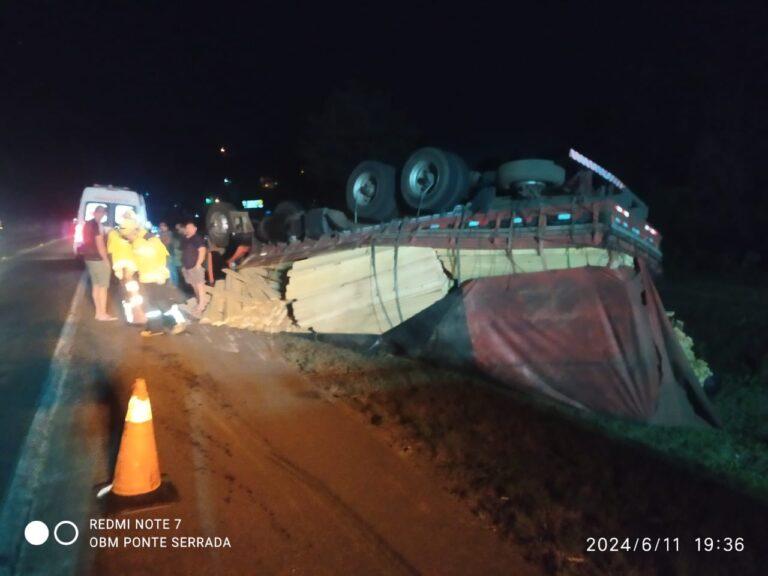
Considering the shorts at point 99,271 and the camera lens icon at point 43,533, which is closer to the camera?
the camera lens icon at point 43,533

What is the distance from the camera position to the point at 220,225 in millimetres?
15820

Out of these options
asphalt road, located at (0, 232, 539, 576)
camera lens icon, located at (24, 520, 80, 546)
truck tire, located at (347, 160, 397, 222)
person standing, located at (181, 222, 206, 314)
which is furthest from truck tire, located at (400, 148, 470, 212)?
camera lens icon, located at (24, 520, 80, 546)

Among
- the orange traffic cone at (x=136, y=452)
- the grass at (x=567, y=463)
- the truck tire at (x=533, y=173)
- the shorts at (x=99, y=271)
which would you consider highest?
the truck tire at (x=533, y=173)

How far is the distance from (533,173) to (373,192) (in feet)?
10.6

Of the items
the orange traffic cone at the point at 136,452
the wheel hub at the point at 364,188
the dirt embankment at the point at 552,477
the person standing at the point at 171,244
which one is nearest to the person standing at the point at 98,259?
the person standing at the point at 171,244

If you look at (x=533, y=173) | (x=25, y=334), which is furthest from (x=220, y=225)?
(x=533, y=173)

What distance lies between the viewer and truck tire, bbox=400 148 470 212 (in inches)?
382

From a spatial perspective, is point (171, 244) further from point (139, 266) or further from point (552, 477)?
point (552, 477)

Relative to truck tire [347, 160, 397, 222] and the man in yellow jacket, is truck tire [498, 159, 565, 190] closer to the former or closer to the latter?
truck tire [347, 160, 397, 222]

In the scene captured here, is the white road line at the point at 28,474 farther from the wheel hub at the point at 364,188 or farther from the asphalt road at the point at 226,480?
the wheel hub at the point at 364,188

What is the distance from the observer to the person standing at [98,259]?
8602 millimetres

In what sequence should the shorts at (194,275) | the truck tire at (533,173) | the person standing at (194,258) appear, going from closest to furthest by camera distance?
the truck tire at (533,173)
the person standing at (194,258)
the shorts at (194,275)

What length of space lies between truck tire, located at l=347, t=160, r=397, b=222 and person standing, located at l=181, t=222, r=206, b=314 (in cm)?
281

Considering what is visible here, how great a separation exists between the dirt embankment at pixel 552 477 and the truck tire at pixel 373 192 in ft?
15.0
